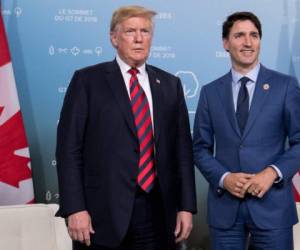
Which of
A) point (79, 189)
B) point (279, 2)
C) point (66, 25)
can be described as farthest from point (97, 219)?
point (279, 2)

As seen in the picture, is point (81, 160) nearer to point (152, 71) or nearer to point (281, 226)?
point (152, 71)

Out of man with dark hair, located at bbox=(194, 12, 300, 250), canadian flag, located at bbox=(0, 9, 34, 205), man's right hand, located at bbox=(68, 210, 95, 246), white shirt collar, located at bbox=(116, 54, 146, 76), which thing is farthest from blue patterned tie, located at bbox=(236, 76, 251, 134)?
canadian flag, located at bbox=(0, 9, 34, 205)

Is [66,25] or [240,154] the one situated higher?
[66,25]

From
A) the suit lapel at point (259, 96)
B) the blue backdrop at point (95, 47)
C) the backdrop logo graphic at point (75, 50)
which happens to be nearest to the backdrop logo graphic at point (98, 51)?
the blue backdrop at point (95, 47)

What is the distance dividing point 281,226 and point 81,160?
2.95 ft

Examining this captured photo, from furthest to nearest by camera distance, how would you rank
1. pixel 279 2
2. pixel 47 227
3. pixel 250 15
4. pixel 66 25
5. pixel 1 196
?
1. pixel 279 2
2. pixel 66 25
3. pixel 1 196
4. pixel 47 227
5. pixel 250 15

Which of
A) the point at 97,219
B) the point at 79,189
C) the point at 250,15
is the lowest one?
the point at 97,219

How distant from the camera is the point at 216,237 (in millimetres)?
2312

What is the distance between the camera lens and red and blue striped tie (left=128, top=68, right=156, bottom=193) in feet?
6.82

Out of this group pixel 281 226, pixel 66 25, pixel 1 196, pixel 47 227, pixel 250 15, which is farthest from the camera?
pixel 66 25

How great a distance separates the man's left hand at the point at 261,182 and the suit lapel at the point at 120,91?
0.53 meters

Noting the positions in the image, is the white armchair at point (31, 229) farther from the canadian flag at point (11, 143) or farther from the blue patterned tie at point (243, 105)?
the blue patterned tie at point (243, 105)

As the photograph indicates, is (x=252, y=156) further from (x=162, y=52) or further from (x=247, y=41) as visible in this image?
(x=162, y=52)

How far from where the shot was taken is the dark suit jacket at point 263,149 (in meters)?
2.23
